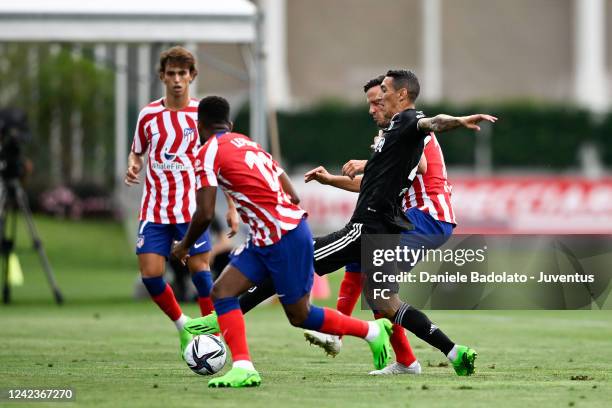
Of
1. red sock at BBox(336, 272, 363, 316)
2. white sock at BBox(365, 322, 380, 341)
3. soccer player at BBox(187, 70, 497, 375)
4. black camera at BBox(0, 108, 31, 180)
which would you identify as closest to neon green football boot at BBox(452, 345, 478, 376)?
soccer player at BBox(187, 70, 497, 375)

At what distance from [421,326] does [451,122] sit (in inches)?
58.3

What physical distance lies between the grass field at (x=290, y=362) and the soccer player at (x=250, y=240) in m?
0.38

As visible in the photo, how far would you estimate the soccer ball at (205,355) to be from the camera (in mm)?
9789

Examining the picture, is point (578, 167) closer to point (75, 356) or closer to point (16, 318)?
point (16, 318)

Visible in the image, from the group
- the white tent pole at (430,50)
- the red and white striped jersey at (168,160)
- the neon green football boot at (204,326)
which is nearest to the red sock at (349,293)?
the neon green football boot at (204,326)

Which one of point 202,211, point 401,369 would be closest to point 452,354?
point 401,369

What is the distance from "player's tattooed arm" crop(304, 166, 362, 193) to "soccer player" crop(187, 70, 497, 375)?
0.37m

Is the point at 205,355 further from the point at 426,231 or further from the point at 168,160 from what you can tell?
the point at 168,160

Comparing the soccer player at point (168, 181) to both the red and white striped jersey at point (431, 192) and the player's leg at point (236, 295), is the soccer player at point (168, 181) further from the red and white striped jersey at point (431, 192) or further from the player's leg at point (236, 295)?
the player's leg at point (236, 295)

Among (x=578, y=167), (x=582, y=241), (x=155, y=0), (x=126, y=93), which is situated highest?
(x=155, y=0)

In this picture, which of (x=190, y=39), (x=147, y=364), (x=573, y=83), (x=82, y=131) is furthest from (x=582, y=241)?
(x=573, y=83)

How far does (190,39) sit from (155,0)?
0.78 m

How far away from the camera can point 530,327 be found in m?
15.3

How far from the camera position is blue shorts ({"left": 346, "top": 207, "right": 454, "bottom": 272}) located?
998cm
